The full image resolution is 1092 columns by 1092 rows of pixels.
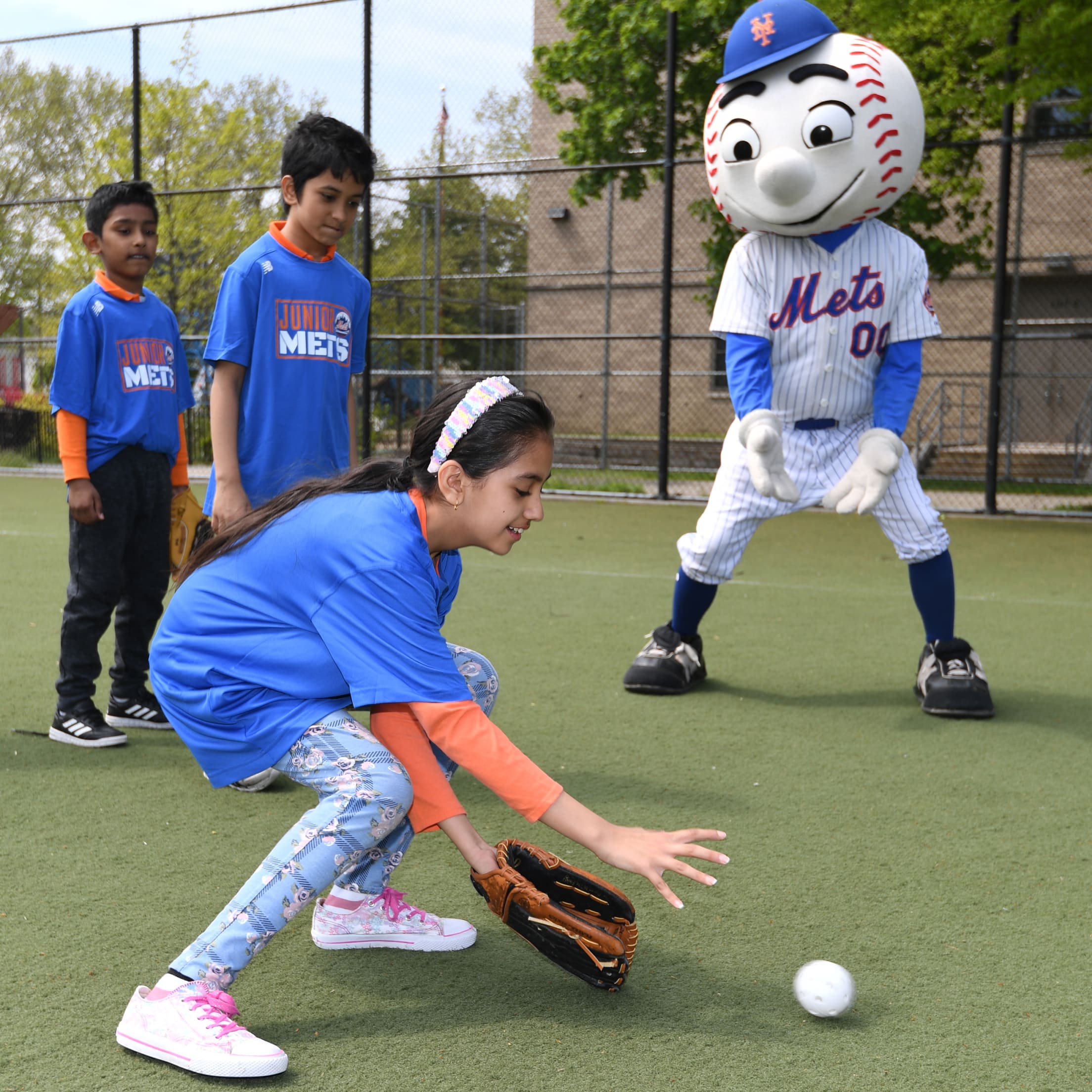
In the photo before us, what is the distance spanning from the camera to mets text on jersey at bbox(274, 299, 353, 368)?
3.59 m

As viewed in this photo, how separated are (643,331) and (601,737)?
17353 millimetres

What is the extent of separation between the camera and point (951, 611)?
4527 millimetres

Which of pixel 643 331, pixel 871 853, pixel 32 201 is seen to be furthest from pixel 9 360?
pixel 871 853

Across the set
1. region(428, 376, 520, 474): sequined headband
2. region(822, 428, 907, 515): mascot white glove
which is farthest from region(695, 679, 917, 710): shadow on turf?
region(428, 376, 520, 474): sequined headband

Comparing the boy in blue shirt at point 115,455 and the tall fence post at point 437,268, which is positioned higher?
the tall fence post at point 437,268

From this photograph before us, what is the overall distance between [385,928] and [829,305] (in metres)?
2.86

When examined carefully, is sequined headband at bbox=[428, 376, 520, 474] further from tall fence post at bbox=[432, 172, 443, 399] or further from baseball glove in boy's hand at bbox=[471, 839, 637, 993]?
tall fence post at bbox=[432, 172, 443, 399]

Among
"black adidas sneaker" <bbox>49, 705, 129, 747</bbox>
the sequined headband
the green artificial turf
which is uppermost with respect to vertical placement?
the sequined headband

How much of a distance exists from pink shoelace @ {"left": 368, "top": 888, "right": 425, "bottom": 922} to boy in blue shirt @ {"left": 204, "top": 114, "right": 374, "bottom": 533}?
1.34m

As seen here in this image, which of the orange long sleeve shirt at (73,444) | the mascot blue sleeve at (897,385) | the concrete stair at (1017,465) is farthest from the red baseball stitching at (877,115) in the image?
the concrete stair at (1017,465)

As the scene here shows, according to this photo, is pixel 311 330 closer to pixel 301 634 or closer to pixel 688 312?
pixel 301 634

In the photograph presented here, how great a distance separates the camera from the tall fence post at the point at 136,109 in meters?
12.6

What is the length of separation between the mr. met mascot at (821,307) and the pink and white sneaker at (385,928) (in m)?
2.12

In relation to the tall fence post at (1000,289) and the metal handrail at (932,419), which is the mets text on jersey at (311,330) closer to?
the tall fence post at (1000,289)
